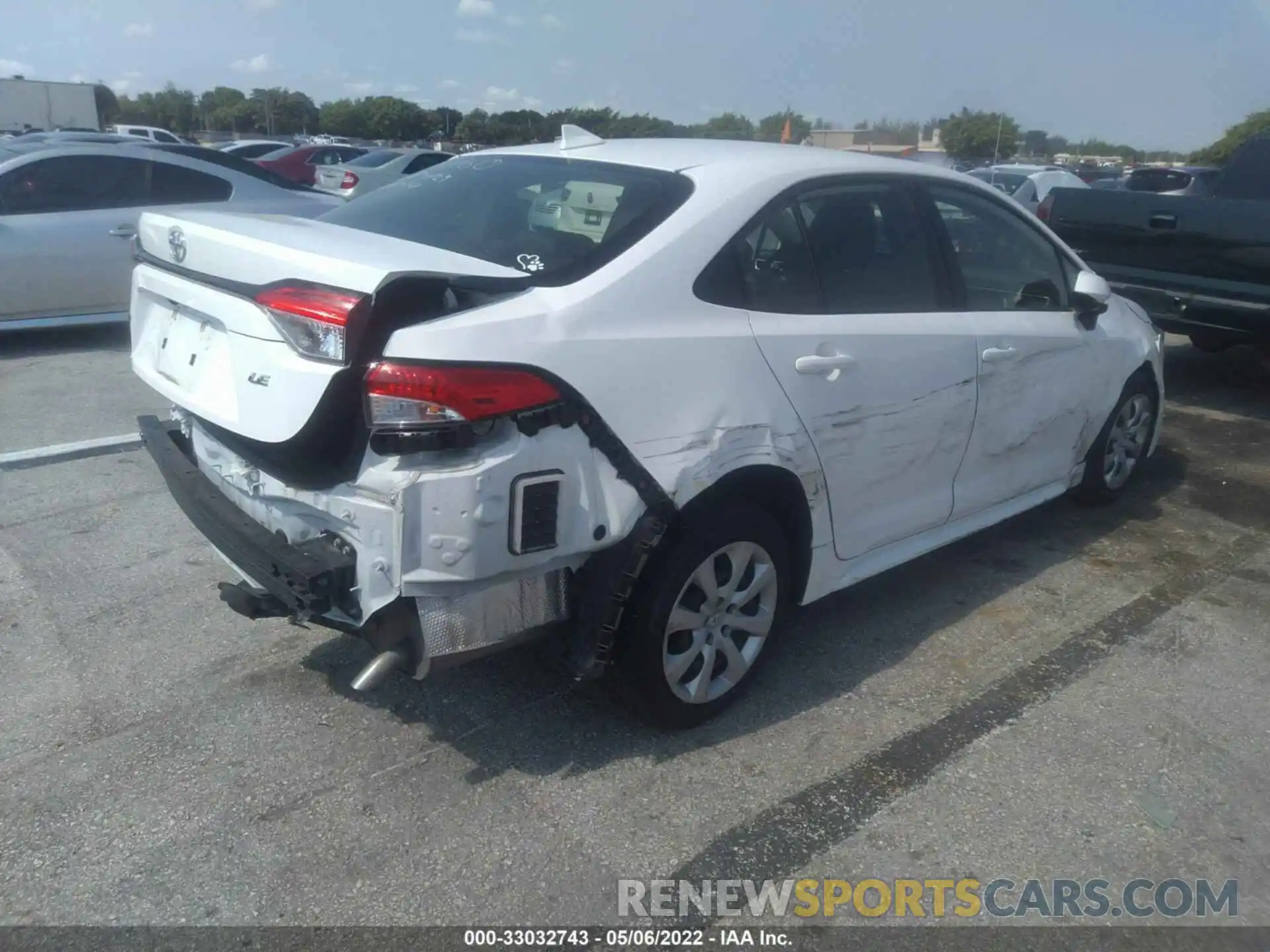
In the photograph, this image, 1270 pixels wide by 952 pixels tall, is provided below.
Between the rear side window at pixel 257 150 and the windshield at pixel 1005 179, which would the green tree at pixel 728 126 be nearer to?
the windshield at pixel 1005 179

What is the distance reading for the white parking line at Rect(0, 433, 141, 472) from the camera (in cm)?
553

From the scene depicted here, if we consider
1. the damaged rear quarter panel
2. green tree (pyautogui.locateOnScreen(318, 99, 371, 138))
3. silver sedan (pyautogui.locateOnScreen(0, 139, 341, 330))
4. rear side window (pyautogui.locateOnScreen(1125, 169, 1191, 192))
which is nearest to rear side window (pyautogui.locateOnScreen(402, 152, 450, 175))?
silver sedan (pyautogui.locateOnScreen(0, 139, 341, 330))

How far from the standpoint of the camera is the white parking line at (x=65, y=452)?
5.53m

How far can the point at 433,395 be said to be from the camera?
8.41 feet

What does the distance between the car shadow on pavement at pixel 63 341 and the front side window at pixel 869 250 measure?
6.62m

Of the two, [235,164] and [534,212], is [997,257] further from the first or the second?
[235,164]

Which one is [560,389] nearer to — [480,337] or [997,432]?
[480,337]

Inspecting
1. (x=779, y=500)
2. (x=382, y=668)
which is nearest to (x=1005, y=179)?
(x=779, y=500)

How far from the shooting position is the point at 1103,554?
4.95 meters

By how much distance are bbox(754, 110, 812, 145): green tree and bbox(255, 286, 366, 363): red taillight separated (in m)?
6.58

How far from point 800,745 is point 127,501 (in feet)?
11.4

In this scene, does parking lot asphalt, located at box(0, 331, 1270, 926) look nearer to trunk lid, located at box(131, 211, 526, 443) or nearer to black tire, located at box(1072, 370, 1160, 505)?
black tire, located at box(1072, 370, 1160, 505)

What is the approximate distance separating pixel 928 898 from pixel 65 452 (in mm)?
4959

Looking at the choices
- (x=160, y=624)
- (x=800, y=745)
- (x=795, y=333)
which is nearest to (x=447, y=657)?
(x=800, y=745)
